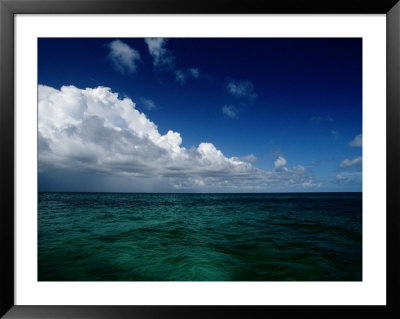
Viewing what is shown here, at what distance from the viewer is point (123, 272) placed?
71.1 inches

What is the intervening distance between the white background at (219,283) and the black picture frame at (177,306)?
5cm

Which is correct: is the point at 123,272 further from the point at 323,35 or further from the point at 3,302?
the point at 323,35

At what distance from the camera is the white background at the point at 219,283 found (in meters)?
1.08

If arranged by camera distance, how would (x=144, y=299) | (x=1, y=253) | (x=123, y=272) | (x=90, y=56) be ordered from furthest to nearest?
(x=90, y=56) → (x=123, y=272) → (x=144, y=299) → (x=1, y=253)

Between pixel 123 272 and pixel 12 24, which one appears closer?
pixel 12 24

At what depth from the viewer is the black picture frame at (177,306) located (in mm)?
1007

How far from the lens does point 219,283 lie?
1.14 meters

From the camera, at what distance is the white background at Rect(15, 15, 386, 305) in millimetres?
1083

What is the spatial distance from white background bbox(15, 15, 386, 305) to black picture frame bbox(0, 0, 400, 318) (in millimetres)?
51

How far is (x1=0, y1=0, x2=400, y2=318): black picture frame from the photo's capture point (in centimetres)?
101

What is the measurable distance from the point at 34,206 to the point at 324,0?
1.96m

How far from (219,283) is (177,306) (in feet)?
0.87

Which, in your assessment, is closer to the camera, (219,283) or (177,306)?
(177,306)

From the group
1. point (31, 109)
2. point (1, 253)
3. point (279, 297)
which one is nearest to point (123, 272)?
point (1, 253)
